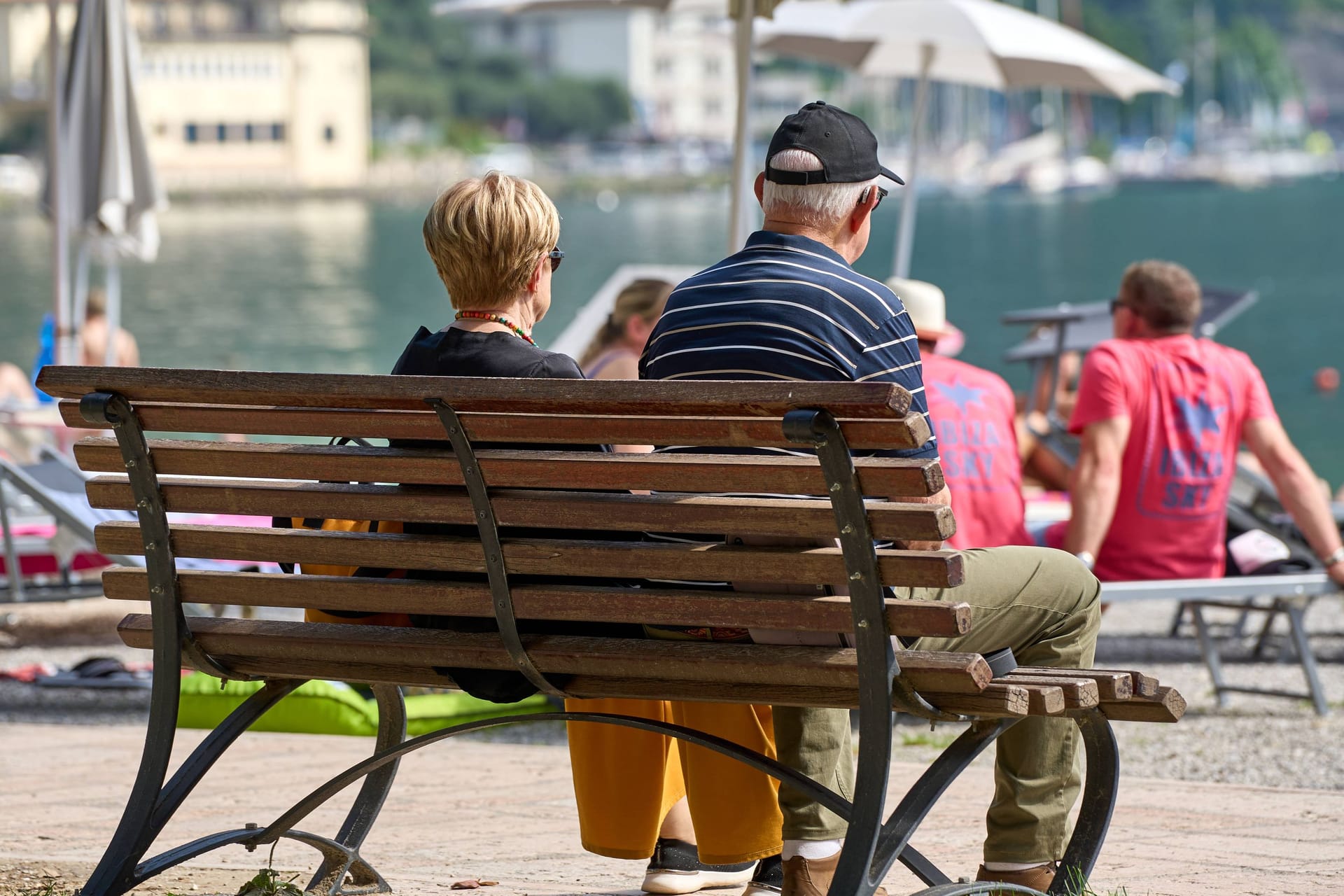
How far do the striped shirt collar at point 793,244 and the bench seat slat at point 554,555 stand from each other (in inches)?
22.2

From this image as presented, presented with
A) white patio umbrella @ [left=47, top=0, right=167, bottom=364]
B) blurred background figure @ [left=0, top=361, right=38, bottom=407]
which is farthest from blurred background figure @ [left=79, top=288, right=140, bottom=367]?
white patio umbrella @ [left=47, top=0, right=167, bottom=364]

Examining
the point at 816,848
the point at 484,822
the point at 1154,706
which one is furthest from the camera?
the point at 484,822

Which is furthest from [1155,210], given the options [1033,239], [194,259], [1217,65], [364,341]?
[364,341]

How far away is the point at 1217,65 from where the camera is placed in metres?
158

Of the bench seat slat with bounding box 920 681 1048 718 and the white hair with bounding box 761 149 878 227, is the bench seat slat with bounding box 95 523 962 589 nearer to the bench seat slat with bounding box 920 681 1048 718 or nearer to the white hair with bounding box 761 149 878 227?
the bench seat slat with bounding box 920 681 1048 718

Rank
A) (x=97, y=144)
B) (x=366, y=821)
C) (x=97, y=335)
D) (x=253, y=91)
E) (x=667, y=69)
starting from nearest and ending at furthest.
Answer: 1. (x=366, y=821)
2. (x=97, y=144)
3. (x=97, y=335)
4. (x=253, y=91)
5. (x=667, y=69)

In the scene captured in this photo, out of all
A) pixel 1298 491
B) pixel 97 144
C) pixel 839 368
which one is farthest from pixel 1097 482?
pixel 97 144

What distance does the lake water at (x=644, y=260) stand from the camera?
4338 cm

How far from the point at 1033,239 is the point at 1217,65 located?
71.3m

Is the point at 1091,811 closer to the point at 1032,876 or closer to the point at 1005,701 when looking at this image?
the point at 1032,876

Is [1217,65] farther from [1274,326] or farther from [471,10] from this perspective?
[471,10]

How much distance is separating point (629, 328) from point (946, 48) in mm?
5305

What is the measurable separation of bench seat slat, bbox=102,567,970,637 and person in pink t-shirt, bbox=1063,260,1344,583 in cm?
329

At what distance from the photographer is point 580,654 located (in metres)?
2.62
